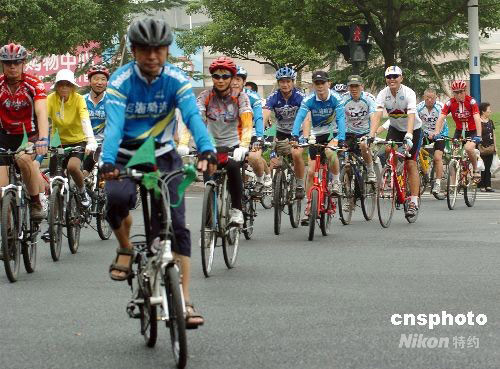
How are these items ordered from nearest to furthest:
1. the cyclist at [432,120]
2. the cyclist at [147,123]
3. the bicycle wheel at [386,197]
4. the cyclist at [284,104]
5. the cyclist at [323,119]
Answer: the cyclist at [147,123] < the cyclist at [323,119] < the bicycle wheel at [386,197] < the cyclist at [284,104] < the cyclist at [432,120]

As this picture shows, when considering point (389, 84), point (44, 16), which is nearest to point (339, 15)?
point (44, 16)

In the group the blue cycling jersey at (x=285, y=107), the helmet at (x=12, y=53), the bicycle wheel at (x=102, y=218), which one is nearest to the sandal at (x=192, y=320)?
the helmet at (x=12, y=53)

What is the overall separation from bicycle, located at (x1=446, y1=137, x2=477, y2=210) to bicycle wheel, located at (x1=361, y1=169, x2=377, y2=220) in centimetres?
276

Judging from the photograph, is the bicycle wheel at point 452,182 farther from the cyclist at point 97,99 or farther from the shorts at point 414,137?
the cyclist at point 97,99

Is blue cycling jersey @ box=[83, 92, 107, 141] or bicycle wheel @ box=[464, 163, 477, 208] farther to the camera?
bicycle wheel @ box=[464, 163, 477, 208]

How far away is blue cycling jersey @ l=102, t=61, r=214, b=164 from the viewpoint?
24.5 feet

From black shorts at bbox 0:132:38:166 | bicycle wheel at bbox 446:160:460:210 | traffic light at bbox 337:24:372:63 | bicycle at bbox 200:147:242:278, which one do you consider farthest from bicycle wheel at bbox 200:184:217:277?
traffic light at bbox 337:24:372:63

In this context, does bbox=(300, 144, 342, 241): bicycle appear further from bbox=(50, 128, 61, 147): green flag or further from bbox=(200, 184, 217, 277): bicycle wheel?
bbox=(200, 184, 217, 277): bicycle wheel

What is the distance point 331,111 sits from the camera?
610 inches

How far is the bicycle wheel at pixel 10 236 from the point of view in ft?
35.4

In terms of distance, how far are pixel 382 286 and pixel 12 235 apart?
302cm

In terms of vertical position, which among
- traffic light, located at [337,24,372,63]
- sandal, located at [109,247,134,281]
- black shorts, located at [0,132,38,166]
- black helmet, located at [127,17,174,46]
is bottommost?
sandal, located at [109,247,134,281]

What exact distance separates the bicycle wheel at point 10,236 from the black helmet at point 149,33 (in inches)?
145

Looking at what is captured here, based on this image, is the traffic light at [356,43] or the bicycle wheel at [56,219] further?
the traffic light at [356,43]
